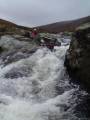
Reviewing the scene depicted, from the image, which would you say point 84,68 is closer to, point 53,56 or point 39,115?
point 39,115

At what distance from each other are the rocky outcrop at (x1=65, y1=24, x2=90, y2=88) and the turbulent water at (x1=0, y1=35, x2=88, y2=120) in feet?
1.89

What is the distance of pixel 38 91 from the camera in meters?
14.0

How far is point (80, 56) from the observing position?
14367 mm

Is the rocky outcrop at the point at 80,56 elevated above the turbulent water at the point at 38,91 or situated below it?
above

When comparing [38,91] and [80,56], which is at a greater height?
[80,56]

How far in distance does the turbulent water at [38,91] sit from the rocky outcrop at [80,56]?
1.89 feet

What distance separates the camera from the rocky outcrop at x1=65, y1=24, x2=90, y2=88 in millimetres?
13674

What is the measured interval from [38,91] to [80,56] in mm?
2886

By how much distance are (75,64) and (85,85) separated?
159 cm

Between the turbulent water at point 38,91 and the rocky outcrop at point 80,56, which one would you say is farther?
the rocky outcrop at point 80,56

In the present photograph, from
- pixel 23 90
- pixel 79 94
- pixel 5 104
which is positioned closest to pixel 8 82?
pixel 23 90

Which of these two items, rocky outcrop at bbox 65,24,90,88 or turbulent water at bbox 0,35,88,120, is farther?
rocky outcrop at bbox 65,24,90,88

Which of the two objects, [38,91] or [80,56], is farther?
[80,56]

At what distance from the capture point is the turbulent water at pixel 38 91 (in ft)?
37.7
